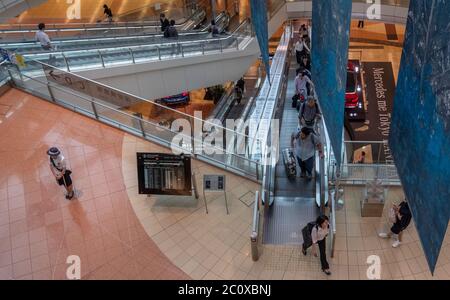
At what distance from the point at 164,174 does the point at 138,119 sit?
202 centimetres

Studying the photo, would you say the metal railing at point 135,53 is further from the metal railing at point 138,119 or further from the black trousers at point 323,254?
the black trousers at point 323,254

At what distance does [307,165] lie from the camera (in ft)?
28.5

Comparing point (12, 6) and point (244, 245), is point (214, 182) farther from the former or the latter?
point (12, 6)

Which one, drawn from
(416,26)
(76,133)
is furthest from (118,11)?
(416,26)

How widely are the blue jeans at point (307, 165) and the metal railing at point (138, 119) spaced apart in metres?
0.78

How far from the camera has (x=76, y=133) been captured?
998cm

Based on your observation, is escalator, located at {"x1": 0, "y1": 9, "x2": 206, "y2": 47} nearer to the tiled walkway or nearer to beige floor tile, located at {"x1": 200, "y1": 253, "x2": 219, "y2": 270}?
the tiled walkway

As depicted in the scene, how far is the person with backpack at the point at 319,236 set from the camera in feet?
22.7

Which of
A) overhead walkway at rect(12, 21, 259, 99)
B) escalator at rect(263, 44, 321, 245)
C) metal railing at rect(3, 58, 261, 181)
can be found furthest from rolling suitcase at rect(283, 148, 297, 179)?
overhead walkway at rect(12, 21, 259, 99)

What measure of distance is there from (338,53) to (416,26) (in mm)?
1437

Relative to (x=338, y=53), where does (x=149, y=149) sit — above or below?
below

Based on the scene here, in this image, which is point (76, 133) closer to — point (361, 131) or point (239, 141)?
point (239, 141)

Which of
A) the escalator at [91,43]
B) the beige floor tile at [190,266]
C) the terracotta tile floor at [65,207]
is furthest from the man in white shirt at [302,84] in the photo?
the escalator at [91,43]

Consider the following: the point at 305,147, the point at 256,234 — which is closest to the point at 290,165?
the point at 305,147
